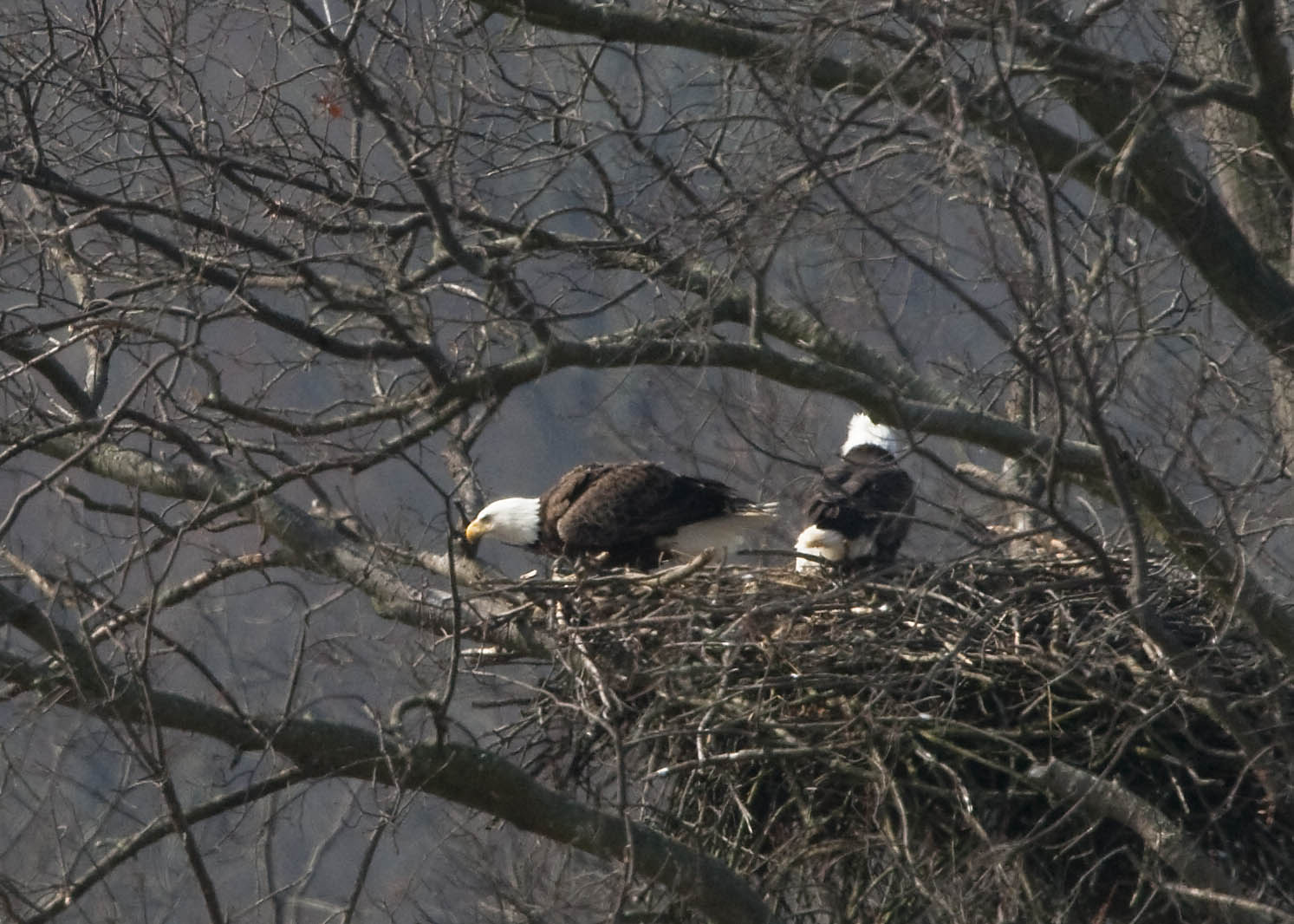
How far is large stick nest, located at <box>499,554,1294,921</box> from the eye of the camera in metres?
4.09

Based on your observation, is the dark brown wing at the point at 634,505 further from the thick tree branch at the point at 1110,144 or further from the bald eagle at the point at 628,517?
the thick tree branch at the point at 1110,144

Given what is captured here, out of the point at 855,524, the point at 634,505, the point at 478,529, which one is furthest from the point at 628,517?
the point at 855,524

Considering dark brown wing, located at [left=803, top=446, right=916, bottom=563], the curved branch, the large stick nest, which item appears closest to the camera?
the curved branch

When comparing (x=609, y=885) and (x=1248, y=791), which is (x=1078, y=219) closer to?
(x=1248, y=791)

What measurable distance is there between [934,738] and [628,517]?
2.06m

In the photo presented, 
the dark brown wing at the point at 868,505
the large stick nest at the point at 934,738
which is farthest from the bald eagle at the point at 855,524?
the large stick nest at the point at 934,738

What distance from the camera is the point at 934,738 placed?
14.7 feet

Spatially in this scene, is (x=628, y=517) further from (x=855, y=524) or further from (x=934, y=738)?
(x=934, y=738)

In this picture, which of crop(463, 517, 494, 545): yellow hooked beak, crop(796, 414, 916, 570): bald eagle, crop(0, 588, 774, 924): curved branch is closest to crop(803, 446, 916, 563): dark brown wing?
crop(796, 414, 916, 570): bald eagle

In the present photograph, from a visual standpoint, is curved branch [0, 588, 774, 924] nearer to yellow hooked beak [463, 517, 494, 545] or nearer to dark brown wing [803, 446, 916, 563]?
dark brown wing [803, 446, 916, 563]

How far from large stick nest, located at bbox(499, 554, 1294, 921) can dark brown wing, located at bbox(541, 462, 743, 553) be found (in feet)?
3.61

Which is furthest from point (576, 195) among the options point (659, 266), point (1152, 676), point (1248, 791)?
point (1248, 791)

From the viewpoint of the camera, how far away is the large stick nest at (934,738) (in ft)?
13.4

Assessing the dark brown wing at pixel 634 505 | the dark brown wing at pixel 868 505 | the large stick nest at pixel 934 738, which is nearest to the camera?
the large stick nest at pixel 934 738
